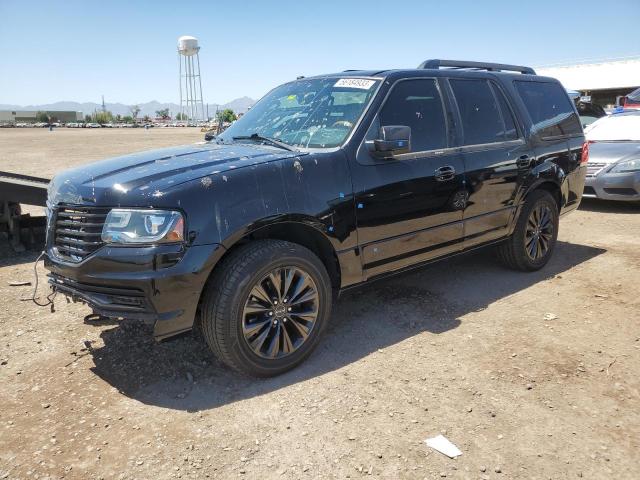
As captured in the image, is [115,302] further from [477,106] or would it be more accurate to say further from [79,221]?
[477,106]

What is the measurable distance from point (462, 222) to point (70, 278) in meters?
2.99

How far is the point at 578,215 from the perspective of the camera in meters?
8.23

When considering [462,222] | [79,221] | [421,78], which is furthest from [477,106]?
[79,221]

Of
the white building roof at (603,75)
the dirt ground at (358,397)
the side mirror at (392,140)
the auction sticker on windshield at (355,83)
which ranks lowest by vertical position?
the dirt ground at (358,397)

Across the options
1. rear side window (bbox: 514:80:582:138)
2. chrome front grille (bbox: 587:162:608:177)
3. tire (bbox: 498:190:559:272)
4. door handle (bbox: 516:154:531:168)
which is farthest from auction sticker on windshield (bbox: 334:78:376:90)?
chrome front grille (bbox: 587:162:608:177)

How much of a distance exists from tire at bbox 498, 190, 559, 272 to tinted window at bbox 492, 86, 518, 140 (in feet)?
2.23

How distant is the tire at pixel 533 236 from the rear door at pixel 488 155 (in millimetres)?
272

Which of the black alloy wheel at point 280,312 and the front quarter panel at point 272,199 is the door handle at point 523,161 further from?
the black alloy wheel at point 280,312

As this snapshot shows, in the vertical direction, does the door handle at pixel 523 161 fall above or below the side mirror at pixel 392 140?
below

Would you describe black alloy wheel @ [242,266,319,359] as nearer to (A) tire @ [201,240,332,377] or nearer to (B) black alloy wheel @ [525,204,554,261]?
(A) tire @ [201,240,332,377]

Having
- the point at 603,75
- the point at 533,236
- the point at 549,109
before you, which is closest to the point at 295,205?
the point at 533,236

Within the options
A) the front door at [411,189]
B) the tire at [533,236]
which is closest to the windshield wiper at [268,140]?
the front door at [411,189]

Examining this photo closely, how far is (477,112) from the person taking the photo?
443 centimetres

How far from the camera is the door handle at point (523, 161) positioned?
4.68 meters
